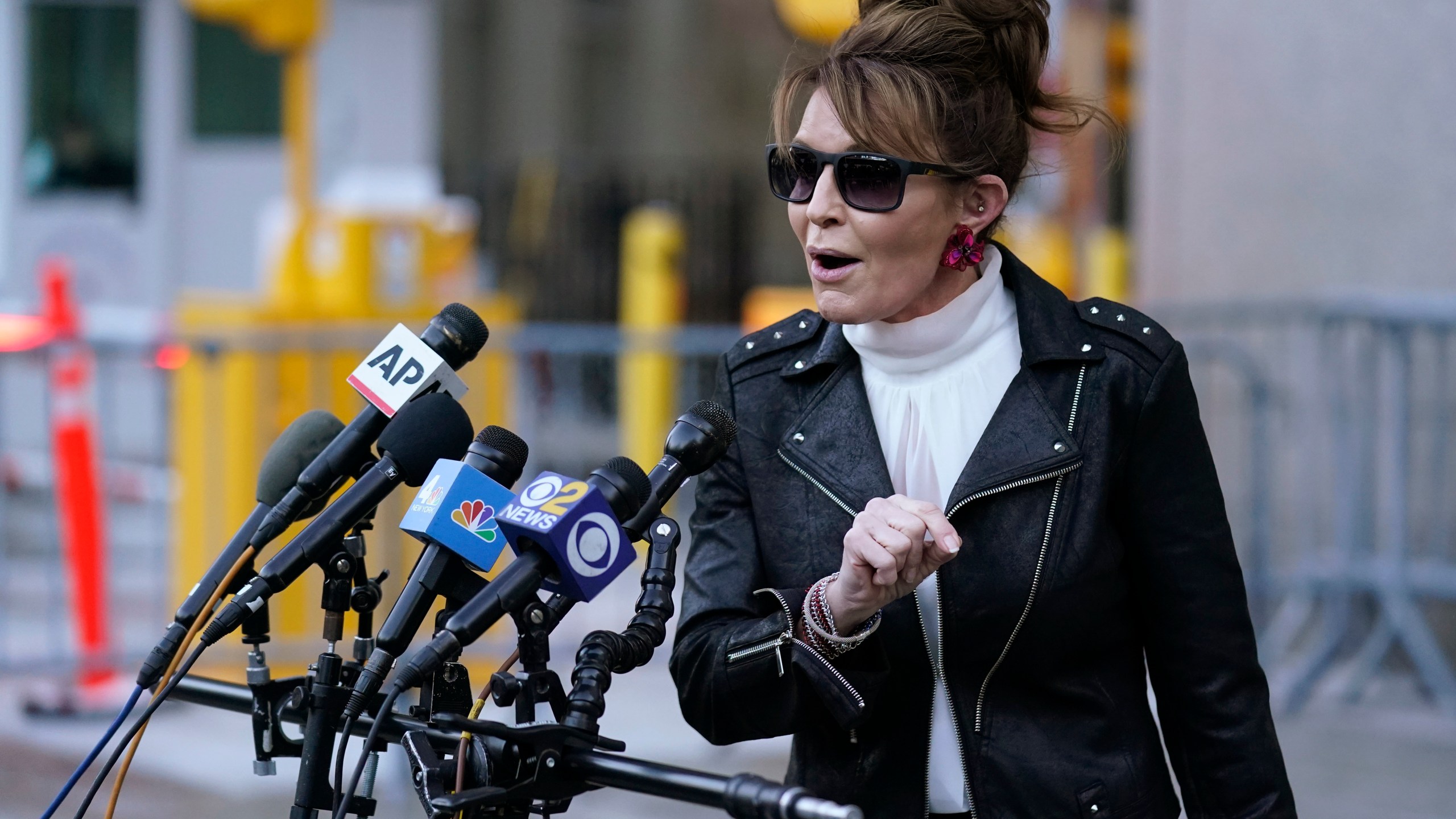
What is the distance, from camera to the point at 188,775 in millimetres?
5895

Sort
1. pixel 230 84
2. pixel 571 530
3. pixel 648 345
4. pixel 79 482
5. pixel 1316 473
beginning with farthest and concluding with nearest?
pixel 230 84
pixel 648 345
pixel 1316 473
pixel 79 482
pixel 571 530

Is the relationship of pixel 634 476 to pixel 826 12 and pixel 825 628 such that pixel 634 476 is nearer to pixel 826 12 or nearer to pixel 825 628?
pixel 825 628

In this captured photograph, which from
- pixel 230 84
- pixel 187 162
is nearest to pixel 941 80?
pixel 187 162

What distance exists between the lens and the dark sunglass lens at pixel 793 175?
234cm

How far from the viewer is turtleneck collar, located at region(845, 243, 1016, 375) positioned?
7.88 feet

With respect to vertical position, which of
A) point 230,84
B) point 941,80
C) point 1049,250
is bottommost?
point 1049,250

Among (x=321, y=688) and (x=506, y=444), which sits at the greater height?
(x=506, y=444)

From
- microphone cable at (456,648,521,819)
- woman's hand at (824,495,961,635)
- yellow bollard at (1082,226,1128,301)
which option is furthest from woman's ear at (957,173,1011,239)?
yellow bollard at (1082,226,1128,301)

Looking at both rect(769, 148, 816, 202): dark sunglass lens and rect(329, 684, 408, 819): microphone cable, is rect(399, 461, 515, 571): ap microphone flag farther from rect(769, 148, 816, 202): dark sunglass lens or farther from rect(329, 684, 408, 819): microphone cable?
rect(769, 148, 816, 202): dark sunglass lens

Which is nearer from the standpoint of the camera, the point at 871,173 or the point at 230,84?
the point at 871,173

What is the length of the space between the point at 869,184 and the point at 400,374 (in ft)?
2.11

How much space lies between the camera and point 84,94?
1412 cm

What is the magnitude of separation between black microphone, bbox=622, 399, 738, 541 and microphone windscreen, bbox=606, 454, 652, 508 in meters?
0.04

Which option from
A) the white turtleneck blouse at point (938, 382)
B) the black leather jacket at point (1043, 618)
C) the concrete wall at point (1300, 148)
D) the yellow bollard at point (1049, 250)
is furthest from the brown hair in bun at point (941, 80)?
the concrete wall at point (1300, 148)
